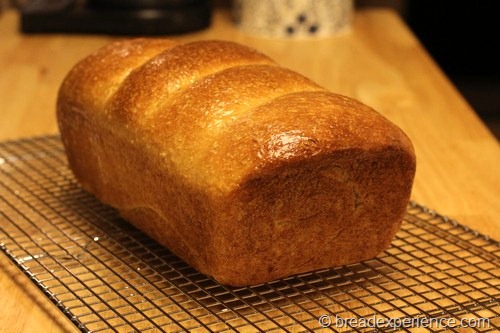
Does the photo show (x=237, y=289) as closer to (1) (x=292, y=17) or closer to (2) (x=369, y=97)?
(2) (x=369, y=97)

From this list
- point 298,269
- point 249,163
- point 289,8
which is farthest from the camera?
point 289,8

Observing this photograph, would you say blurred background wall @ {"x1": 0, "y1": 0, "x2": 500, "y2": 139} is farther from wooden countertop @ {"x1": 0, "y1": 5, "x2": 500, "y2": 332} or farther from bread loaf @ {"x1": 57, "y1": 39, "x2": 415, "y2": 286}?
bread loaf @ {"x1": 57, "y1": 39, "x2": 415, "y2": 286}

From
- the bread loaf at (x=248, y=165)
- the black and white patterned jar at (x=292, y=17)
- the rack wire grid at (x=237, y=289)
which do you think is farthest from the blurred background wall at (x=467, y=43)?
the bread loaf at (x=248, y=165)

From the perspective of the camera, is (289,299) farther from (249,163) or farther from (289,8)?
(289,8)

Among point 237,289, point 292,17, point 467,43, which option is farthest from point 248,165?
point 467,43

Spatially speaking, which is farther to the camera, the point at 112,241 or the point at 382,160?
the point at 112,241

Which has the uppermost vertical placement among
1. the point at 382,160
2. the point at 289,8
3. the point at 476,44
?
the point at 382,160

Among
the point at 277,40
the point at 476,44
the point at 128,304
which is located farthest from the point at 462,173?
the point at 476,44
